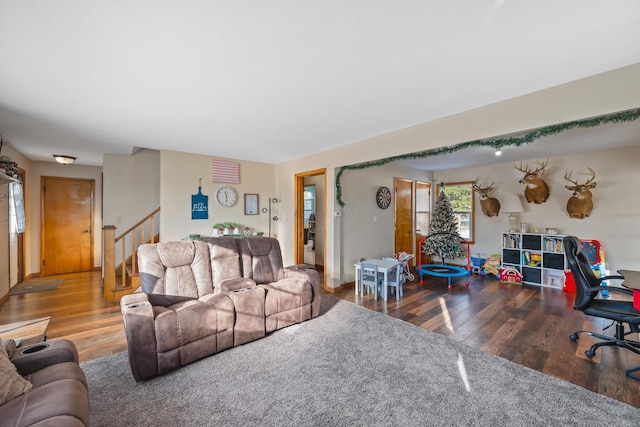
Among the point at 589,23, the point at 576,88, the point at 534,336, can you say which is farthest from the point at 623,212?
the point at 589,23

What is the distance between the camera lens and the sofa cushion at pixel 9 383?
1304mm

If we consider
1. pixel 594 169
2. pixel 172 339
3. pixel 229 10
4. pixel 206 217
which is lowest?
pixel 172 339

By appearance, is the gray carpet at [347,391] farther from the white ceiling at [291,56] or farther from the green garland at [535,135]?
the white ceiling at [291,56]

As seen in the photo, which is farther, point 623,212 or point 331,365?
point 623,212

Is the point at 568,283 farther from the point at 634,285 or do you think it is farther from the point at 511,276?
the point at 634,285

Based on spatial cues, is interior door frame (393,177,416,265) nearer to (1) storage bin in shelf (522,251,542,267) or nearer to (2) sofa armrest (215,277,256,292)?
(1) storage bin in shelf (522,251,542,267)

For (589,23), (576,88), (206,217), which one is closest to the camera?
(589,23)

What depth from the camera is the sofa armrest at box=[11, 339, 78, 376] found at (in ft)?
5.17

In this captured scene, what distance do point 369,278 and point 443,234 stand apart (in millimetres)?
1989

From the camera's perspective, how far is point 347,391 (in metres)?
2.06

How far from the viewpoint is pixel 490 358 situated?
8.19ft

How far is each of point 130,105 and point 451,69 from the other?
9.97 ft

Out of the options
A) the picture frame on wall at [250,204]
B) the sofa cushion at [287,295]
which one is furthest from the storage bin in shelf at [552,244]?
the picture frame on wall at [250,204]

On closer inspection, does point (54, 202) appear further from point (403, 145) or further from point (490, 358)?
point (490, 358)
